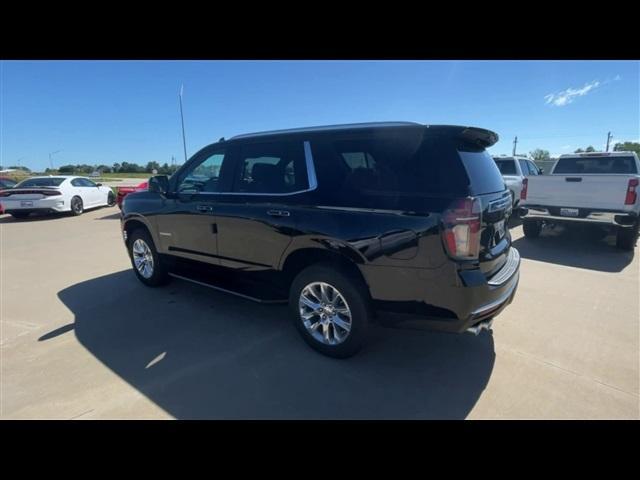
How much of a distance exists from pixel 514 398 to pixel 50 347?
419 cm

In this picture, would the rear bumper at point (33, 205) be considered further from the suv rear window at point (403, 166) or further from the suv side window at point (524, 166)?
the suv side window at point (524, 166)

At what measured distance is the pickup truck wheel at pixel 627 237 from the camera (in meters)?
6.38

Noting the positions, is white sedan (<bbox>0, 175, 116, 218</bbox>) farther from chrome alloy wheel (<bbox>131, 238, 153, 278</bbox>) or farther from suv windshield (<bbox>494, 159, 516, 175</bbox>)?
suv windshield (<bbox>494, 159, 516, 175</bbox>)

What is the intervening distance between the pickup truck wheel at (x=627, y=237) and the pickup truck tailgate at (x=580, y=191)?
1.76 ft

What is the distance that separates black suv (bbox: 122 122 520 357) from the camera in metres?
2.42

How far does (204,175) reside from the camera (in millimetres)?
4113

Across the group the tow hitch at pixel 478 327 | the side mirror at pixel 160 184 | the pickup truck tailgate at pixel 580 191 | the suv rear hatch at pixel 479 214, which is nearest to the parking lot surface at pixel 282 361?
the tow hitch at pixel 478 327

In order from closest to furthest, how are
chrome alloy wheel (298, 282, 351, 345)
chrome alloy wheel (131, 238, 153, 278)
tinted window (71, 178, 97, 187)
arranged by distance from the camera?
chrome alloy wheel (298, 282, 351, 345)
chrome alloy wheel (131, 238, 153, 278)
tinted window (71, 178, 97, 187)

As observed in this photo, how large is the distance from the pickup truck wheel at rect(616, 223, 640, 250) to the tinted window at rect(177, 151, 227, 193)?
24.5ft

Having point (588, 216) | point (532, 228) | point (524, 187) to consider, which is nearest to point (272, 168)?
point (524, 187)

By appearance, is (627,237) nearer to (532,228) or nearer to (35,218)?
(532,228)

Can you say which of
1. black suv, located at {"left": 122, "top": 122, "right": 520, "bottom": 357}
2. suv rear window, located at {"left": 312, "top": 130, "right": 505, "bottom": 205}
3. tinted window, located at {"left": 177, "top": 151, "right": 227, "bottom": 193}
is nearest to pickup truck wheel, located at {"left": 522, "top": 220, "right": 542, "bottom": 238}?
black suv, located at {"left": 122, "top": 122, "right": 520, "bottom": 357}

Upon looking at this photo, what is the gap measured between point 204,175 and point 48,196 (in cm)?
1126

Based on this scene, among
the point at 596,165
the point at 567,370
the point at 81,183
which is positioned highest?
the point at 596,165
